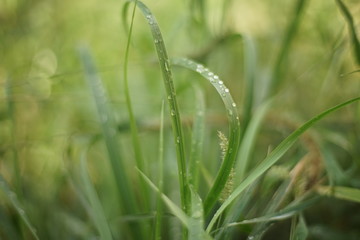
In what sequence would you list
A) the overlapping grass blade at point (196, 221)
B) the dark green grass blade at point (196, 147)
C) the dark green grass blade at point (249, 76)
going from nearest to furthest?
the overlapping grass blade at point (196, 221)
the dark green grass blade at point (196, 147)
the dark green grass blade at point (249, 76)

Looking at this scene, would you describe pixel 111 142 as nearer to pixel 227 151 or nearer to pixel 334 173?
pixel 227 151

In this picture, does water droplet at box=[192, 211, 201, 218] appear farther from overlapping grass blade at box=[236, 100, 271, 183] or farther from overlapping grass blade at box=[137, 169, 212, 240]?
overlapping grass blade at box=[236, 100, 271, 183]

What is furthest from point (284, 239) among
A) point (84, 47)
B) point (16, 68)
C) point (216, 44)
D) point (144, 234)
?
point (16, 68)

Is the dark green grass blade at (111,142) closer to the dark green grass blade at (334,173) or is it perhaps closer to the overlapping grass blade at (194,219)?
the overlapping grass blade at (194,219)

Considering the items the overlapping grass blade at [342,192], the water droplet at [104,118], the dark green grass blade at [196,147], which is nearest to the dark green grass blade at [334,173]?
the overlapping grass blade at [342,192]

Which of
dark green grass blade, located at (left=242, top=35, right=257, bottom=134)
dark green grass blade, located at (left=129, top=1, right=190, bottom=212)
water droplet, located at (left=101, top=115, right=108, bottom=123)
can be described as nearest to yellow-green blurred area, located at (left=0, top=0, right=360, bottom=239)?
dark green grass blade, located at (left=242, top=35, right=257, bottom=134)

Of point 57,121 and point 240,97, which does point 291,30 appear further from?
point 57,121
